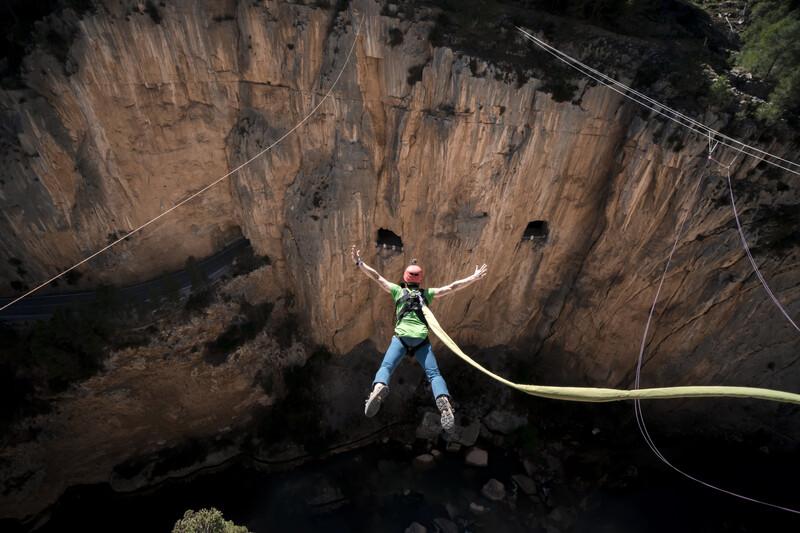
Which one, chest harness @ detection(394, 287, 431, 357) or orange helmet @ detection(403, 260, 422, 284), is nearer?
chest harness @ detection(394, 287, 431, 357)

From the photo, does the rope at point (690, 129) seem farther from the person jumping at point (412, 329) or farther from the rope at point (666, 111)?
the person jumping at point (412, 329)

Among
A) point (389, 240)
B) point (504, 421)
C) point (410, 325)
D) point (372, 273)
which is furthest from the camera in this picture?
point (504, 421)

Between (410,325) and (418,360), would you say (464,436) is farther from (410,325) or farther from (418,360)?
(410,325)

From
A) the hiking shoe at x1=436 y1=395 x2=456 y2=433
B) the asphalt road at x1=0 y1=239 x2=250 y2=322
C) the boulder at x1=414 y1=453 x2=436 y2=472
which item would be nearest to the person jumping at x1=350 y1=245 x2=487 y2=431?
the hiking shoe at x1=436 y1=395 x2=456 y2=433

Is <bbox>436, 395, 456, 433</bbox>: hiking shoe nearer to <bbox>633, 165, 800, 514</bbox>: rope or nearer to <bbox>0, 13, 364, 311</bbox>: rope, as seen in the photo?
<bbox>633, 165, 800, 514</bbox>: rope

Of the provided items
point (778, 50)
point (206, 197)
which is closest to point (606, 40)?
point (778, 50)

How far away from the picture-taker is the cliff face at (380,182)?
520 inches

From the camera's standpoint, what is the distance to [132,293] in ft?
52.8

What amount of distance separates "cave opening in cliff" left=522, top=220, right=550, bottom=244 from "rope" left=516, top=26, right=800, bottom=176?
4804 millimetres

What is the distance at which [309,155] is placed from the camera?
49.9 ft

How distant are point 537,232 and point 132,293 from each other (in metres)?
15.1

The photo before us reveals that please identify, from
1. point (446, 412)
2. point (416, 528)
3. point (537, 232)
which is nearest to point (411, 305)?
point (446, 412)

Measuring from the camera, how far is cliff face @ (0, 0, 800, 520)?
43.4 ft

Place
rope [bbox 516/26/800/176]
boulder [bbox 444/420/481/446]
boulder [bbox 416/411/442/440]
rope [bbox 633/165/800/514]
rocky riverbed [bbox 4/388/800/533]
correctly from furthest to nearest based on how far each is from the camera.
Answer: boulder [bbox 416/411/442/440] < boulder [bbox 444/420/481/446] < rocky riverbed [bbox 4/388/800/533] < rope [bbox 633/165/800/514] < rope [bbox 516/26/800/176]
